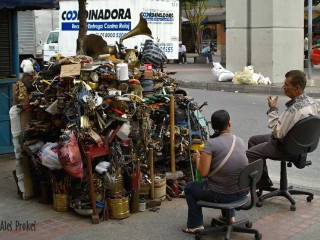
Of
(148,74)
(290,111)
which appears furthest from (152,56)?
(290,111)

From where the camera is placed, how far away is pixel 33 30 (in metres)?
31.4

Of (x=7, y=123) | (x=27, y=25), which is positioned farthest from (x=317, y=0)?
(x=7, y=123)

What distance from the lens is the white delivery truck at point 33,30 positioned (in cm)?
3069

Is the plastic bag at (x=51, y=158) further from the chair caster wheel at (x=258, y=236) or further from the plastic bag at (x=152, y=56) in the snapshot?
the plastic bag at (x=152, y=56)

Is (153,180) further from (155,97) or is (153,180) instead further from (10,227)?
(10,227)

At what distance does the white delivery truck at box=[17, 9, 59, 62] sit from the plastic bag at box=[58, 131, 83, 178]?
83.1 ft

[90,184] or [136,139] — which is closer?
[90,184]

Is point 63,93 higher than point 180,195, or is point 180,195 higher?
point 63,93

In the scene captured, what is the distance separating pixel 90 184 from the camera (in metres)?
5.54

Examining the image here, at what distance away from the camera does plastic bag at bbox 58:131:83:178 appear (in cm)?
543

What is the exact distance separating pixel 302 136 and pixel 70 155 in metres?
2.35

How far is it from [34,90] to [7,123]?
1999 millimetres

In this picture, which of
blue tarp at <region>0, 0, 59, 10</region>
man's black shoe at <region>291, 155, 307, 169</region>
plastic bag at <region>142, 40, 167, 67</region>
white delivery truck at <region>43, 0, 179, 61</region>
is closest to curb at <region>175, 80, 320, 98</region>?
white delivery truck at <region>43, 0, 179, 61</region>

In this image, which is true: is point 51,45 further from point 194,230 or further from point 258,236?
point 258,236
